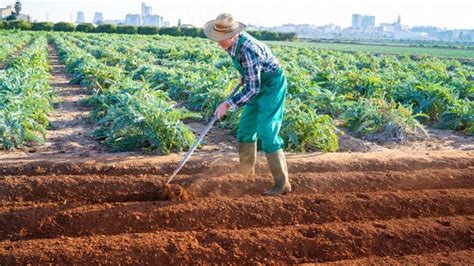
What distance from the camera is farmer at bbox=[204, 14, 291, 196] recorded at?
4.21 metres

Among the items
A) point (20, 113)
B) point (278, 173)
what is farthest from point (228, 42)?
point (20, 113)

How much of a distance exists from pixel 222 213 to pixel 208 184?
29.9 inches

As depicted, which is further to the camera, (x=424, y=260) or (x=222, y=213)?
(x=222, y=213)

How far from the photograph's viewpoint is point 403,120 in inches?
293

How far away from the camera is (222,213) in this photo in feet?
13.7

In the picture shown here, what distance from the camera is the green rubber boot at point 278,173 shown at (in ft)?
15.1

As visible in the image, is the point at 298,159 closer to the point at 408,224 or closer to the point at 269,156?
the point at 269,156

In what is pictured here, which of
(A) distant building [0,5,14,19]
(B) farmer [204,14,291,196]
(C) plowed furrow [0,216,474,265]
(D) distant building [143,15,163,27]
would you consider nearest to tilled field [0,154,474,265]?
(C) plowed furrow [0,216,474,265]

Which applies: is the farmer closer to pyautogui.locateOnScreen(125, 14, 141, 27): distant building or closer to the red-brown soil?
the red-brown soil

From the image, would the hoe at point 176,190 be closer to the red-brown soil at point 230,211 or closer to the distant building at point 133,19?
the red-brown soil at point 230,211

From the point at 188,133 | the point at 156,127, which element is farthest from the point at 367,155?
the point at 156,127

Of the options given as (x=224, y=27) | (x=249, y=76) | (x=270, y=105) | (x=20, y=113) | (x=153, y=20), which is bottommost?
(x=20, y=113)

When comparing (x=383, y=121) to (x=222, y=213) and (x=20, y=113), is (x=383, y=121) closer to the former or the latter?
(x=222, y=213)

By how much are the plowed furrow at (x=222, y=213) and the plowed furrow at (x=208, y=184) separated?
13.5 inches
